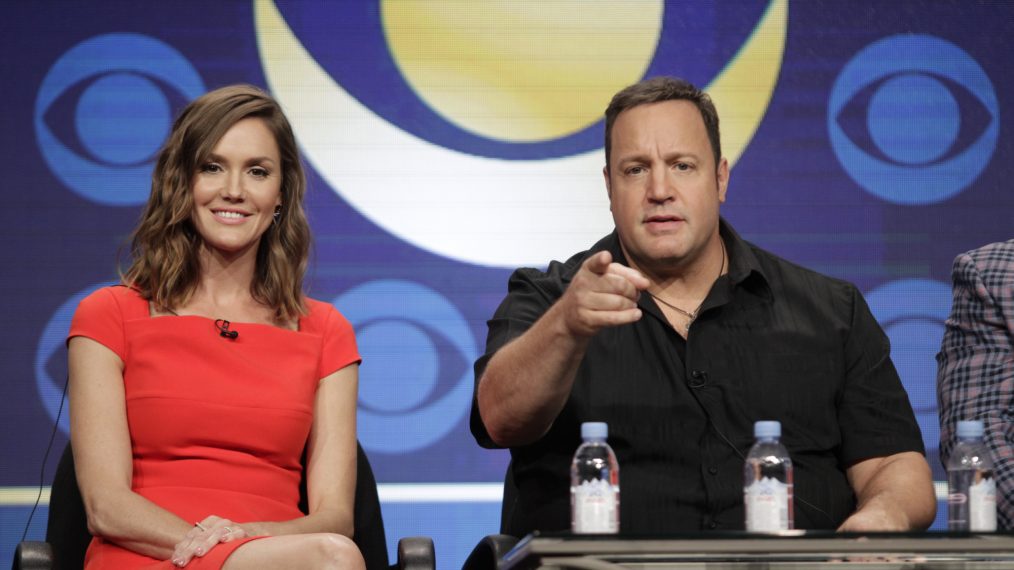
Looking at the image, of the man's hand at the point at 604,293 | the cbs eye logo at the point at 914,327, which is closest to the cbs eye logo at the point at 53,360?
the man's hand at the point at 604,293

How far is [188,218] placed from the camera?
2.98 meters

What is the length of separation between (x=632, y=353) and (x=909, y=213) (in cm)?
157

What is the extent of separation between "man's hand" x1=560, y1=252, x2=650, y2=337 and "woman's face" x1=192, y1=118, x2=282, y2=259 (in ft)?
3.39

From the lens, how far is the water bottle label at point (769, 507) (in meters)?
2.09

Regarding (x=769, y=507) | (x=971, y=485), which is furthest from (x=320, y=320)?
(x=971, y=485)

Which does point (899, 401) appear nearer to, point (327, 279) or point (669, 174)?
point (669, 174)

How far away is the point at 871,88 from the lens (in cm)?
392

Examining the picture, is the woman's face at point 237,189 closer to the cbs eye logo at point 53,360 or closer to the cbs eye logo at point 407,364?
the cbs eye logo at point 407,364

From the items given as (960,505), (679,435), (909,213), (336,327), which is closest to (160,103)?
(336,327)

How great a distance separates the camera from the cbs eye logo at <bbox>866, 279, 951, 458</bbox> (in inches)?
153

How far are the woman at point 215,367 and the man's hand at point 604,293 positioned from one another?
2.78 ft

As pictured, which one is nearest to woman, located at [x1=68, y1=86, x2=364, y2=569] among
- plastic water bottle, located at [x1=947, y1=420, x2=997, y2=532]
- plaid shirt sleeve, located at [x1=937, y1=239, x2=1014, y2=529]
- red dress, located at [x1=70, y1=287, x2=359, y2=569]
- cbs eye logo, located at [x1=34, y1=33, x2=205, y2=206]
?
red dress, located at [x1=70, y1=287, x2=359, y2=569]

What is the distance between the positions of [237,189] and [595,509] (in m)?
1.29

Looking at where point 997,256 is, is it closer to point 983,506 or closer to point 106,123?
point 983,506
